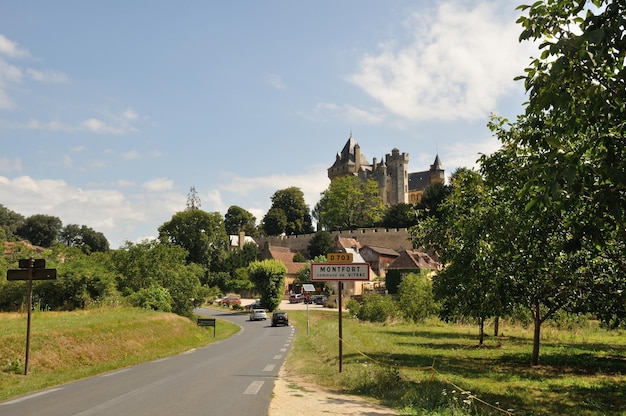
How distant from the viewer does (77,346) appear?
19.8 metres

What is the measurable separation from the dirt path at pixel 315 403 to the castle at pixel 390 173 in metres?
123

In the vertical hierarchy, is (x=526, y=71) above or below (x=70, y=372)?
above

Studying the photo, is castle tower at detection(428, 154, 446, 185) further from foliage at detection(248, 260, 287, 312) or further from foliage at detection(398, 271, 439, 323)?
foliage at detection(398, 271, 439, 323)

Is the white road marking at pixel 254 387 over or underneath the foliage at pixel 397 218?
underneath

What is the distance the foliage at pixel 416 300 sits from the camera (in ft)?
142

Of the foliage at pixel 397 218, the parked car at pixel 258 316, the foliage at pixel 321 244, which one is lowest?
the parked car at pixel 258 316

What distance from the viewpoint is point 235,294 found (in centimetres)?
8769

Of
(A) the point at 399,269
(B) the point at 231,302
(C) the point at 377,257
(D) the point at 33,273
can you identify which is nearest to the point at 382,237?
(C) the point at 377,257

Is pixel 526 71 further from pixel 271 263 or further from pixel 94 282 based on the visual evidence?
pixel 271 263

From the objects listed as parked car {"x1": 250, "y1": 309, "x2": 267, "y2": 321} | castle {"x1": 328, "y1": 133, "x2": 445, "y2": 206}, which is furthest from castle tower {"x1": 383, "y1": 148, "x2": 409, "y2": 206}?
parked car {"x1": 250, "y1": 309, "x2": 267, "y2": 321}

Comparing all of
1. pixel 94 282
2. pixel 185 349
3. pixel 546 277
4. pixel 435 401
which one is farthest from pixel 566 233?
pixel 94 282

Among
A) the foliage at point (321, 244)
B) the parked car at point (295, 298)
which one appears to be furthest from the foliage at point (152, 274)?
the foliage at point (321, 244)

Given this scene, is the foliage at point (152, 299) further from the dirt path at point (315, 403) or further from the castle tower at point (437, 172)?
the castle tower at point (437, 172)

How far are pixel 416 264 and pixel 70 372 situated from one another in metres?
59.6
